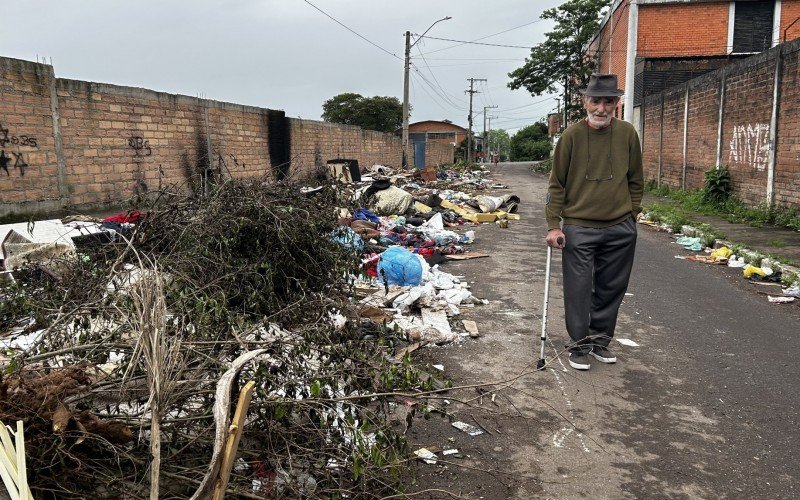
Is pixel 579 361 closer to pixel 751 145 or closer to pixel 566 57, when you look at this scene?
pixel 751 145

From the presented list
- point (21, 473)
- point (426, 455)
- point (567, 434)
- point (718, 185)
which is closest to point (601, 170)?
point (567, 434)

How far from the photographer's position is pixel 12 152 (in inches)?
267

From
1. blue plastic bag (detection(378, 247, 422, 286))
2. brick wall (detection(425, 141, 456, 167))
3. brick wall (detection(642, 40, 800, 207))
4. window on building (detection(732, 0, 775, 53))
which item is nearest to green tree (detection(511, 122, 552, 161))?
brick wall (detection(425, 141, 456, 167))

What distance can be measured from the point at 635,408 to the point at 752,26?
27.1 m

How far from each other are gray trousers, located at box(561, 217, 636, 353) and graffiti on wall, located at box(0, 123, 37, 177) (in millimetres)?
6225

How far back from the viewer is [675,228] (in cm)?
1107

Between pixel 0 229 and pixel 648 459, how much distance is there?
19.2 ft

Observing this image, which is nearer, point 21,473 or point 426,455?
point 21,473

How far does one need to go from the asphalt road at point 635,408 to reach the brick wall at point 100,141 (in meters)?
2.69

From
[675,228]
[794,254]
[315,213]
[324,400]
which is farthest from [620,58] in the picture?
[324,400]

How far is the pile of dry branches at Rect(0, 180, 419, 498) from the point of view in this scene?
2.07 metres

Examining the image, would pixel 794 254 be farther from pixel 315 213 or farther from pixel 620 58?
pixel 620 58

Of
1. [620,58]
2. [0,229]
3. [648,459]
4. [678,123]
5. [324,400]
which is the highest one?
[620,58]

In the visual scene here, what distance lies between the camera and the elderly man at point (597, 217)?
4.27 metres
